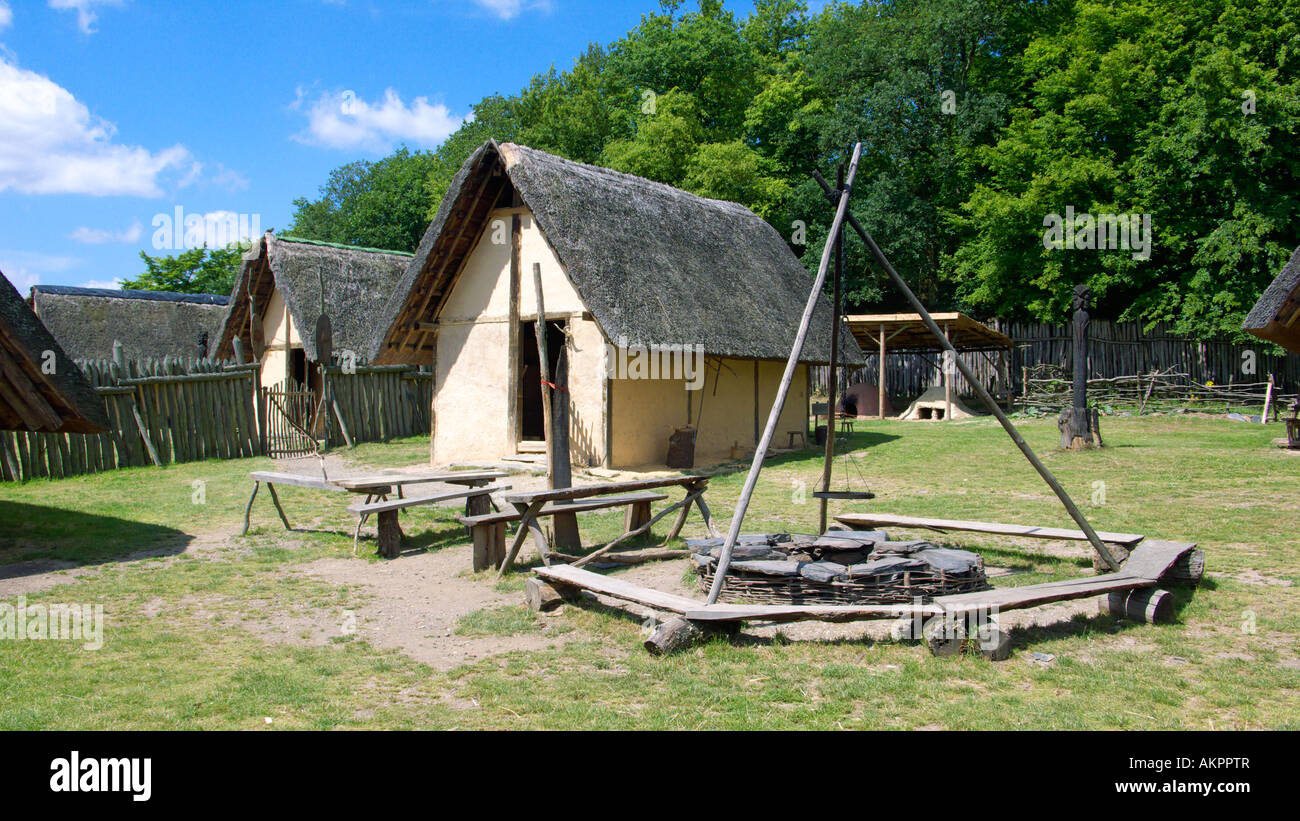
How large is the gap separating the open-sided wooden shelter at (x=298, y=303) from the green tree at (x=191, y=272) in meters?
27.4

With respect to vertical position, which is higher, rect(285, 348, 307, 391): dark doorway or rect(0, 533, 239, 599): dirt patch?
rect(285, 348, 307, 391): dark doorway

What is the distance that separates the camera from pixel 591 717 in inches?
180

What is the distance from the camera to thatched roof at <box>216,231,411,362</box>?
20.6m

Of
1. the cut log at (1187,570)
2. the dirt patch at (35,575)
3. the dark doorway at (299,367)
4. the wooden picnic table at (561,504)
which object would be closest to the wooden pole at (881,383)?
the dark doorway at (299,367)

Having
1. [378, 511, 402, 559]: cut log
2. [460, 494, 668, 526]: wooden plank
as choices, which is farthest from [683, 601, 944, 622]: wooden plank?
[378, 511, 402, 559]: cut log

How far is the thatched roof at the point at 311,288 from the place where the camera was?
2058 cm

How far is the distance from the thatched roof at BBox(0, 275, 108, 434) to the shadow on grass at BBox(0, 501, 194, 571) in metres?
1.18

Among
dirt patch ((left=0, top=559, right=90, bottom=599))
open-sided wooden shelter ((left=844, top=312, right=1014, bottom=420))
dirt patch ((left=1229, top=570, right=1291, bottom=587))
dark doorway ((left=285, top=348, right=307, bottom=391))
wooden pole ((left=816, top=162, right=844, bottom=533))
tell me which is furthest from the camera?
open-sided wooden shelter ((left=844, top=312, right=1014, bottom=420))

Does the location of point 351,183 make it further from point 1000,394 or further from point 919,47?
point 1000,394

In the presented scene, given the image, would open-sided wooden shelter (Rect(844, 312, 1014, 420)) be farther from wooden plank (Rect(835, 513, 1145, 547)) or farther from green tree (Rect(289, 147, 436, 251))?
green tree (Rect(289, 147, 436, 251))

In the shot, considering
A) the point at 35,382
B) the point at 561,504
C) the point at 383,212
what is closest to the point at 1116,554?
the point at 561,504

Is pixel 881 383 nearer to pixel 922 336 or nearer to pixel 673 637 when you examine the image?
pixel 922 336

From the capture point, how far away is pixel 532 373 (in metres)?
18.7

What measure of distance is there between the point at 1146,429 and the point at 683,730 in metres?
19.5
